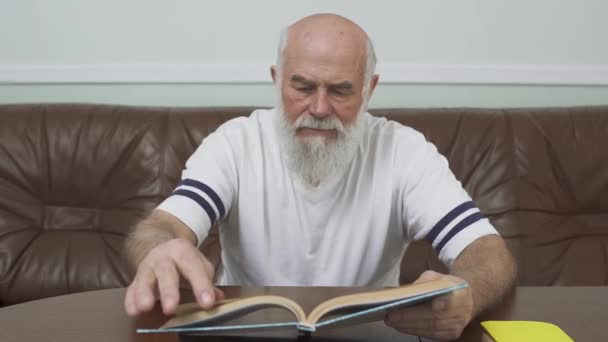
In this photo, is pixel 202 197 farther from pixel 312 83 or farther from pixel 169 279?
pixel 169 279

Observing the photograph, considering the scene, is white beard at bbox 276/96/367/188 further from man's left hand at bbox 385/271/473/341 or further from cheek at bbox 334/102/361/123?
man's left hand at bbox 385/271/473/341

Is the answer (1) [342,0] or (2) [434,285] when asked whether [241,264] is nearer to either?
(2) [434,285]

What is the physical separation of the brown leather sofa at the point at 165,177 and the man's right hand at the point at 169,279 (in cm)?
112

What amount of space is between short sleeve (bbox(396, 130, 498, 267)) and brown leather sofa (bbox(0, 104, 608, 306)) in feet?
2.10

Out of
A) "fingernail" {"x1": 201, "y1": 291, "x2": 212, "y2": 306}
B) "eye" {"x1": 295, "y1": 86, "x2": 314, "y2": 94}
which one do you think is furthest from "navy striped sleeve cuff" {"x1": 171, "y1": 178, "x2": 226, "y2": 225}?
"fingernail" {"x1": 201, "y1": 291, "x2": 212, "y2": 306}

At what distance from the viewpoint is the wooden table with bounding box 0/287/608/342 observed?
37.3 inches

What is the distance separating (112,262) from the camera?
2.10m

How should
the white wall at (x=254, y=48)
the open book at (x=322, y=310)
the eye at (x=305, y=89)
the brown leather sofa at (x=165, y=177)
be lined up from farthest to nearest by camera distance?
the white wall at (x=254, y=48)
the brown leather sofa at (x=165, y=177)
the eye at (x=305, y=89)
the open book at (x=322, y=310)

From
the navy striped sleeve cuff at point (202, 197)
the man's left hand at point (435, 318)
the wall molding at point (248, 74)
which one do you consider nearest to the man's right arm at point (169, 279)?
the man's left hand at point (435, 318)

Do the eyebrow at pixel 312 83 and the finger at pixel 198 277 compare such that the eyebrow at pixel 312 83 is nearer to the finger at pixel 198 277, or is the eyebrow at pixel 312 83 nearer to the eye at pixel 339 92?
the eye at pixel 339 92

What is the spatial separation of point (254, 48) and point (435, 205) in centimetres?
116

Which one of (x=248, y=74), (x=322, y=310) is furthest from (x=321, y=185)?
(x=248, y=74)

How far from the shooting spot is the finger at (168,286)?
2.96 ft

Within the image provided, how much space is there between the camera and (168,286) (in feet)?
3.04
